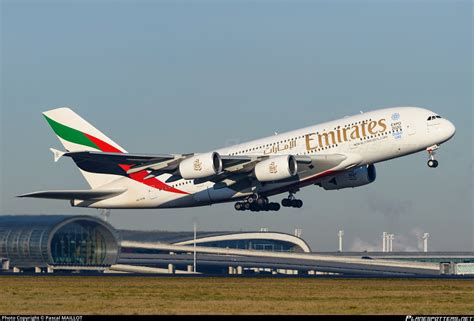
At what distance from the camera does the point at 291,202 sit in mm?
67125

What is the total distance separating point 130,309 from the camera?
123 feet

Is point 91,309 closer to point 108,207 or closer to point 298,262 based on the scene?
point 108,207

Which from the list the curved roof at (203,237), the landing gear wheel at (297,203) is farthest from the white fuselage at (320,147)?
the curved roof at (203,237)

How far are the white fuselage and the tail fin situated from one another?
1605 mm

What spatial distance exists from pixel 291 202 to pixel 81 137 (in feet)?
A: 52.1

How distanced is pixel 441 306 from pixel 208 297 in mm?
10295

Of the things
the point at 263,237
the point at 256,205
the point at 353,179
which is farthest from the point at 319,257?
the point at 256,205

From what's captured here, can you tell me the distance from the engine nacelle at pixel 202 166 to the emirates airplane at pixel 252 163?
0.21 feet

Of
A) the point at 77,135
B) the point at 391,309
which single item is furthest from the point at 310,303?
the point at 77,135

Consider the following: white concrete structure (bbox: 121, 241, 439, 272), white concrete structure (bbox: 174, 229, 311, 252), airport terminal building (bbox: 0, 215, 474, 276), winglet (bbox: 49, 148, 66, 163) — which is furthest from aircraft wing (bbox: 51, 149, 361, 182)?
white concrete structure (bbox: 174, 229, 311, 252)

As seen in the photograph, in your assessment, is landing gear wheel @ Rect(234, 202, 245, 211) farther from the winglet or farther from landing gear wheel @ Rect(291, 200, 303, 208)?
the winglet

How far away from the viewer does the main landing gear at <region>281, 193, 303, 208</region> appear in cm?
6681

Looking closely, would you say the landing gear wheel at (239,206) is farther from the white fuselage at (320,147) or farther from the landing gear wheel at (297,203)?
the landing gear wheel at (297,203)

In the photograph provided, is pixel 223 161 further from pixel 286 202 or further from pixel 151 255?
pixel 151 255
